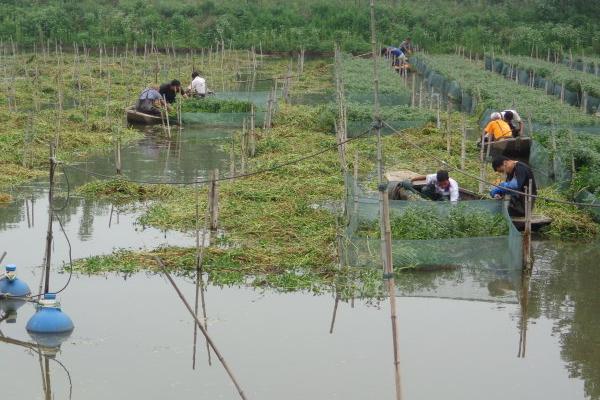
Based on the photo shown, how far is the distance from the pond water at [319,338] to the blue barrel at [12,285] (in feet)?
0.60

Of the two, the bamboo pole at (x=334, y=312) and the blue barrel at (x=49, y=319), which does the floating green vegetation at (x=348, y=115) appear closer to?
the bamboo pole at (x=334, y=312)

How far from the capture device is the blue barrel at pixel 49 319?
927 centimetres

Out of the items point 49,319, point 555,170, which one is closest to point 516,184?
point 555,170

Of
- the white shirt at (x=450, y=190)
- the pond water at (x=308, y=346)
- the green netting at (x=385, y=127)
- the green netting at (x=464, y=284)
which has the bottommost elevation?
the pond water at (x=308, y=346)

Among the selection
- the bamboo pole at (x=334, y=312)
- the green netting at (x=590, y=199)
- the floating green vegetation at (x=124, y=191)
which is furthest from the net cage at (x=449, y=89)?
the bamboo pole at (x=334, y=312)

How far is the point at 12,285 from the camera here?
1008 centimetres

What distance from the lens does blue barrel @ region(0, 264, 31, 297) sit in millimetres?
10055

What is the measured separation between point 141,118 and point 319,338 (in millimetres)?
11911

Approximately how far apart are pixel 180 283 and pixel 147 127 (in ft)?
33.8

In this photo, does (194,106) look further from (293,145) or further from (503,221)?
(503,221)

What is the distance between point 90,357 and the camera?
8945 millimetres

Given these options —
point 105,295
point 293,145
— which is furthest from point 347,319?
point 293,145

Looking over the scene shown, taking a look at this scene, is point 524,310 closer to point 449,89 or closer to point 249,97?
point 249,97

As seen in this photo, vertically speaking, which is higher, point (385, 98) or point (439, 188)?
point (439, 188)
